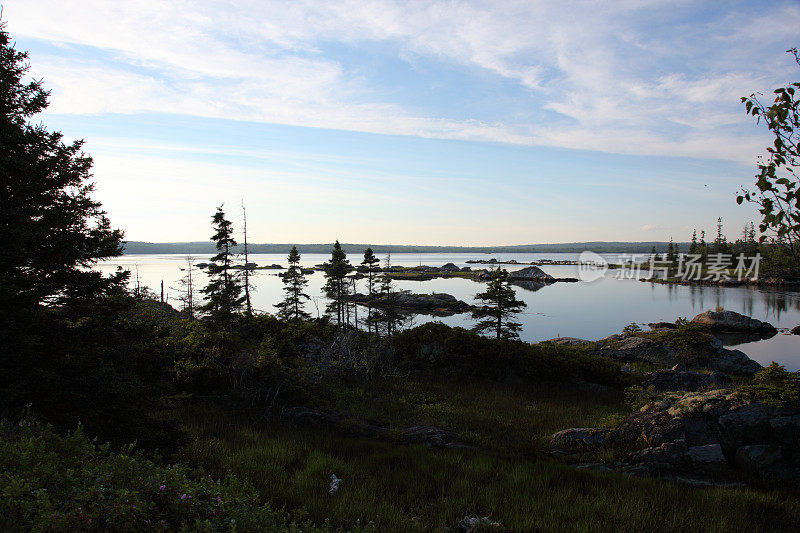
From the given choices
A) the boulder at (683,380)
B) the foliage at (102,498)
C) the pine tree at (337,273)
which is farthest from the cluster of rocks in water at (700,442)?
the pine tree at (337,273)

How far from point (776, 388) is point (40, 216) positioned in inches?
560

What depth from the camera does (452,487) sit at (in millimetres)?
6449

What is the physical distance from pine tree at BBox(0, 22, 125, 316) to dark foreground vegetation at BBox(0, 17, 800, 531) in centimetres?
3

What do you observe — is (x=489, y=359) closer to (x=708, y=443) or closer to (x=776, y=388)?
(x=708, y=443)

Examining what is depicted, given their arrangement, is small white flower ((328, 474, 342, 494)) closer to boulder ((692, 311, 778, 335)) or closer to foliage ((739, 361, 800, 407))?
foliage ((739, 361, 800, 407))

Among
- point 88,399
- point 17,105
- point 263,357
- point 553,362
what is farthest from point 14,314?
point 553,362

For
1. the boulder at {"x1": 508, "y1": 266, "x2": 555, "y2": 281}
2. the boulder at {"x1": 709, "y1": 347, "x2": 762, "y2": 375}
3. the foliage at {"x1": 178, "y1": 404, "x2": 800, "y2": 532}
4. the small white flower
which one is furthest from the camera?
the boulder at {"x1": 508, "y1": 266, "x2": 555, "y2": 281}

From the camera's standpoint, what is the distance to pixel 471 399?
45.2 feet

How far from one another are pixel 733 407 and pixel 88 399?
12.0 metres

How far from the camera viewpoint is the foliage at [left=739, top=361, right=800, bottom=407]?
24.8 ft

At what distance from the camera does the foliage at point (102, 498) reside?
295 centimetres

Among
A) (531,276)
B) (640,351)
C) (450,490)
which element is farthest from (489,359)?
(531,276)

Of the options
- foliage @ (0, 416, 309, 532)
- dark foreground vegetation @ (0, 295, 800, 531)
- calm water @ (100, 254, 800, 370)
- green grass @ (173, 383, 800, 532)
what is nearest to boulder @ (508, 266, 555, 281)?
calm water @ (100, 254, 800, 370)

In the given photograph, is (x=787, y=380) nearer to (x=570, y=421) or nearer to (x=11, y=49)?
(x=570, y=421)
